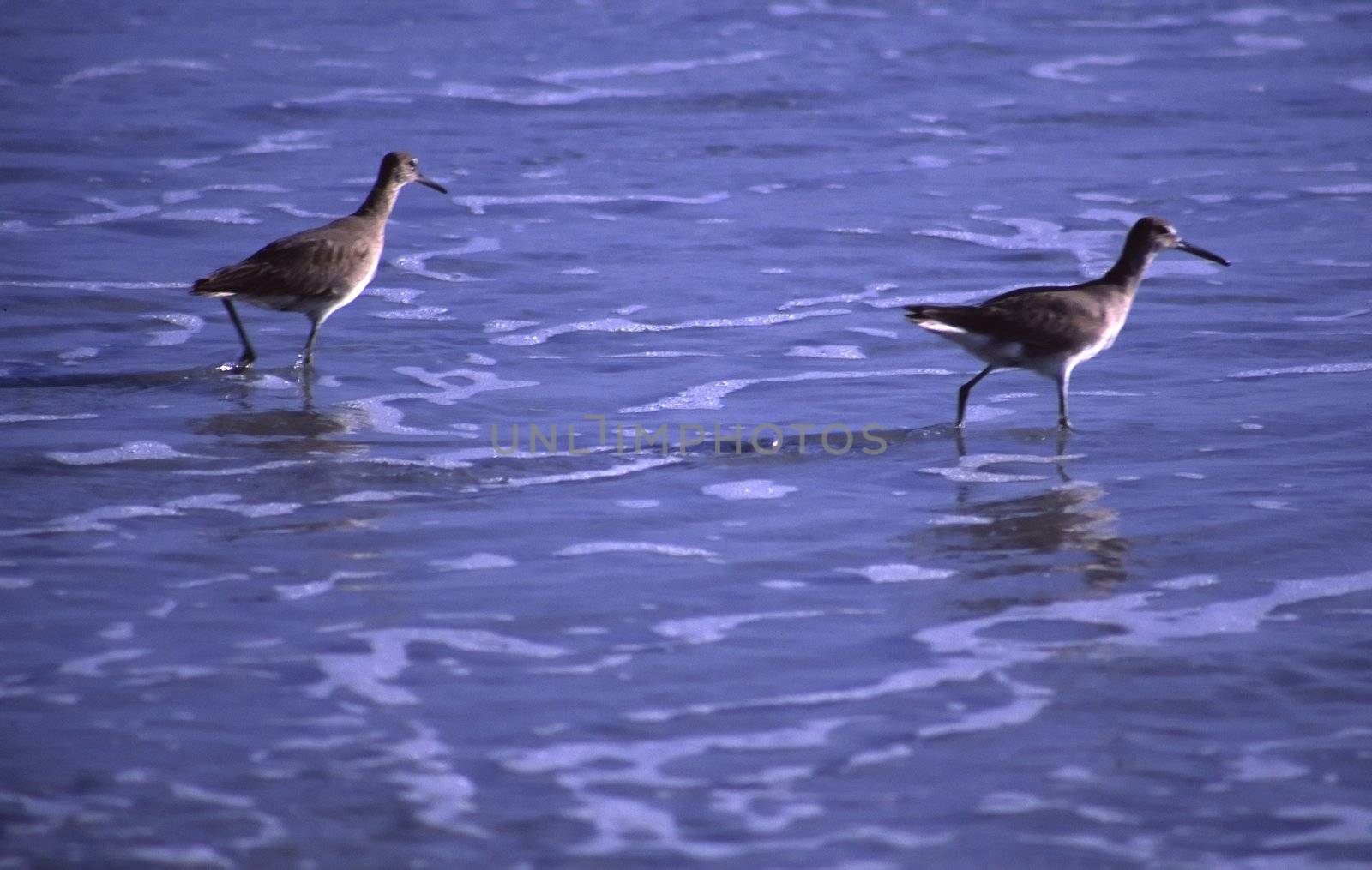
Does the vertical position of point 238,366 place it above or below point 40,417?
above

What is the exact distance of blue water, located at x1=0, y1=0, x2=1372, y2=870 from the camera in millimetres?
4578

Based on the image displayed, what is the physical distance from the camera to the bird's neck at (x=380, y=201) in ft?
33.4

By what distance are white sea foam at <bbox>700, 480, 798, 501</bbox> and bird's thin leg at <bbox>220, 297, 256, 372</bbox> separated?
3.10 meters

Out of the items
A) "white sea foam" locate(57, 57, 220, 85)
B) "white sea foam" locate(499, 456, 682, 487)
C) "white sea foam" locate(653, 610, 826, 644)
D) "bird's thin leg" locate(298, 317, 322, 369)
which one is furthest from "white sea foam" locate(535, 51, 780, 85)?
"white sea foam" locate(653, 610, 826, 644)

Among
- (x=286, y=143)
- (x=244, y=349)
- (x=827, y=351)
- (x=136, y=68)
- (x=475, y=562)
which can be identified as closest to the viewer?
(x=475, y=562)

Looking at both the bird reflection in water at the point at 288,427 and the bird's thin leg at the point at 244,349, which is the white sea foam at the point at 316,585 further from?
the bird's thin leg at the point at 244,349

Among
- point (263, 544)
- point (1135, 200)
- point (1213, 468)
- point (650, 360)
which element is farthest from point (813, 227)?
point (263, 544)

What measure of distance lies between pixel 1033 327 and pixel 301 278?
151 inches

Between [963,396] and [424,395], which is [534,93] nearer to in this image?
[424,395]

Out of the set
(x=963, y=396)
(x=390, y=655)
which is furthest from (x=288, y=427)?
(x=963, y=396)

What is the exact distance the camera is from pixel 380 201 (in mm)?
10312

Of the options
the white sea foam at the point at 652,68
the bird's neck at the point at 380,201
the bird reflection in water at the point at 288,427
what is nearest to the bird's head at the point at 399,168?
the bird's neck at the point at 380,201

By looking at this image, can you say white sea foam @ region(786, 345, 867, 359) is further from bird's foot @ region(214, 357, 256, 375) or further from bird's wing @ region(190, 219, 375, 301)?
bird's foot @ region(214, 357, 256, 375)

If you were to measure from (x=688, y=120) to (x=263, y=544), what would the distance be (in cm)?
1043
